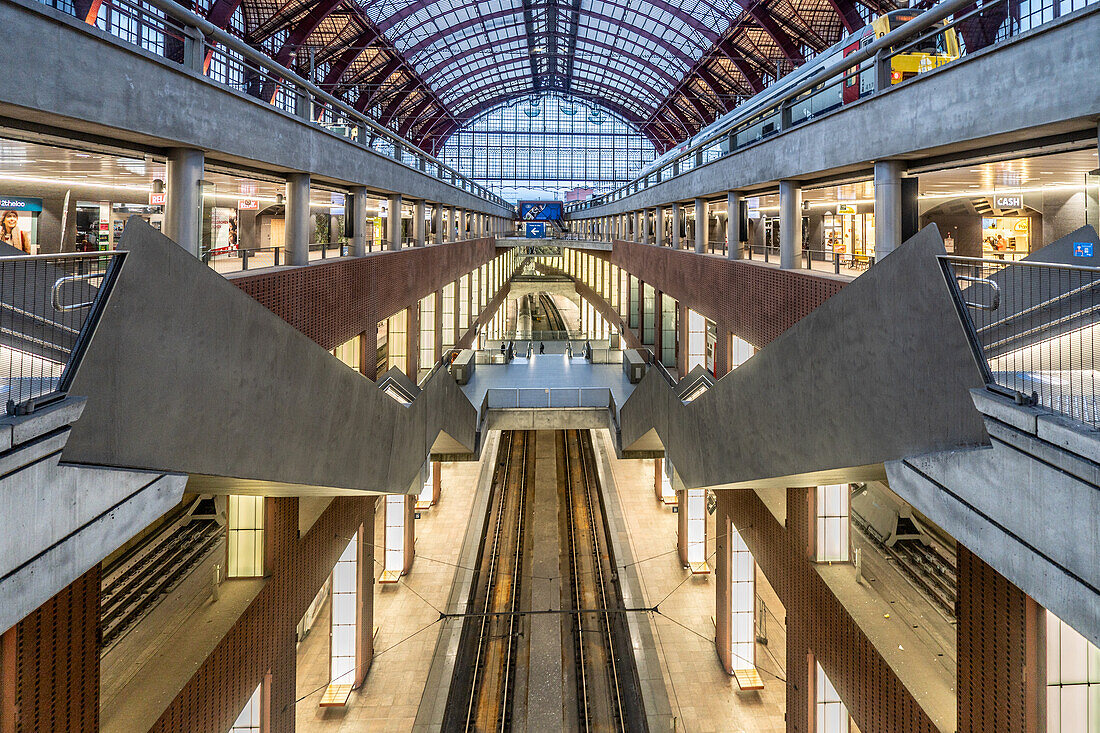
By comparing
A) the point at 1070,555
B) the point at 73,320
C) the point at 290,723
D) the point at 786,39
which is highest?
the point at 786,39

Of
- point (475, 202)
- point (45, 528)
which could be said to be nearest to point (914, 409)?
point (45, 528)

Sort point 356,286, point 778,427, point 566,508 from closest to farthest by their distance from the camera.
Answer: point 778,427 < point 356,286 < point 566,508

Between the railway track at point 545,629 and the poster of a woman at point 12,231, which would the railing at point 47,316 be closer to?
the railway track at point 545,629

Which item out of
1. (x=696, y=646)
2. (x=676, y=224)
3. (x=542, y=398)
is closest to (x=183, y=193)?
(x=542, y=398)

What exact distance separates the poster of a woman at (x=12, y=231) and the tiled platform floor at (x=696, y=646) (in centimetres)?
1854

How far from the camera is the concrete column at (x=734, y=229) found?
1475 centimetres

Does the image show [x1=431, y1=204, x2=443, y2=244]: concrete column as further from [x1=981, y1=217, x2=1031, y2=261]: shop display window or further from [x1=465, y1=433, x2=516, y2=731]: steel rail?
[x1=981, y1=217, x2=1031, y2=261]: shop display window

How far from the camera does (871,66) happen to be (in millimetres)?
8211

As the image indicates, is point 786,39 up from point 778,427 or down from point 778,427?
up

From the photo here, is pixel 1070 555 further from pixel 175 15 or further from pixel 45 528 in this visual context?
pixel 175 15

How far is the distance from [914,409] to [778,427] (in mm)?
2242

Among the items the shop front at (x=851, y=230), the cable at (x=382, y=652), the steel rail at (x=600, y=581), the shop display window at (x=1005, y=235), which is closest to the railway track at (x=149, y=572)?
the cable at (x=382, y=652)

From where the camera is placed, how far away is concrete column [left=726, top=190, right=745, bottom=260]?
1475cm

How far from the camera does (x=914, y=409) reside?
4.79 m
